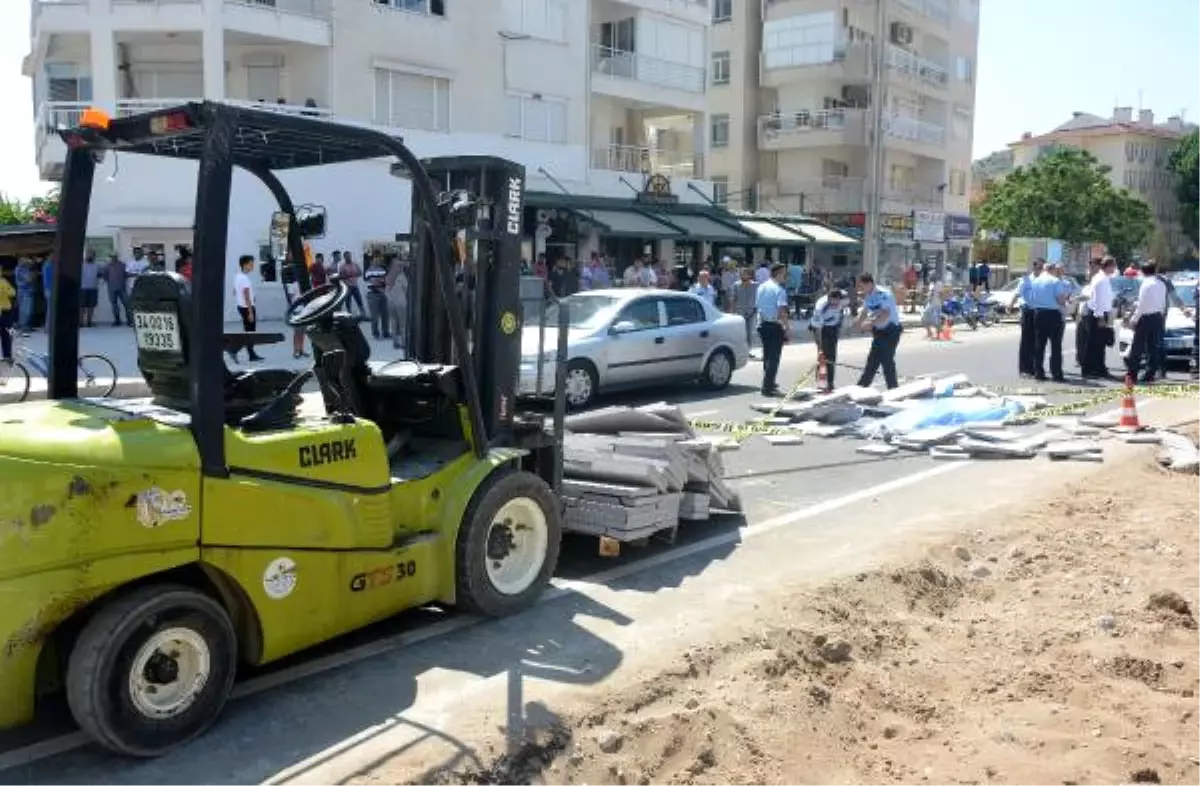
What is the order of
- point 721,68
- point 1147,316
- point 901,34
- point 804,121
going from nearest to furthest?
point 1147,316
point 804,121
point 721,68
point 901,34

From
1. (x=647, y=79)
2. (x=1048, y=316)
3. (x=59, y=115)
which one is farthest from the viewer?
(x=647, y=79)

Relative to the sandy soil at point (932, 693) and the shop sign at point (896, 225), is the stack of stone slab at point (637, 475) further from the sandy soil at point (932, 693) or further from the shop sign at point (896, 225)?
the shop sign at point (896, 225)

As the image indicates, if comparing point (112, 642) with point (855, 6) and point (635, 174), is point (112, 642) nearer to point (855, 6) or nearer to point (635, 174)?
point (635, 174)

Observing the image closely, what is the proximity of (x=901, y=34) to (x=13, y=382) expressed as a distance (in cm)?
4807

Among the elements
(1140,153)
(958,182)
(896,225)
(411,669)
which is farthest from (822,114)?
(1140,153)

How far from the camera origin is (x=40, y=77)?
30484mm

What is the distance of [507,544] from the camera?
5676 mm

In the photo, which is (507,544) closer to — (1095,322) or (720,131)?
(1095,322)

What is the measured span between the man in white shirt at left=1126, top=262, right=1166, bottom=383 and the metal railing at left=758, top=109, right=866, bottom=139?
3337 centimetres

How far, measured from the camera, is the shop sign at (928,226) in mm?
49000

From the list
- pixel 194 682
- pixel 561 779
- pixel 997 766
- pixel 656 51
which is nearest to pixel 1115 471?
pixel 997 766

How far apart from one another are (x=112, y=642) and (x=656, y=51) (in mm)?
35465

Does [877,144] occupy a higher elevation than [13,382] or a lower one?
higher

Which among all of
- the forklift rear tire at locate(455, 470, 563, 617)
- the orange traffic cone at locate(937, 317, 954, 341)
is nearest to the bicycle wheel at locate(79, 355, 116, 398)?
the forklift rear tire at locate(455, 470, 563, 617)
